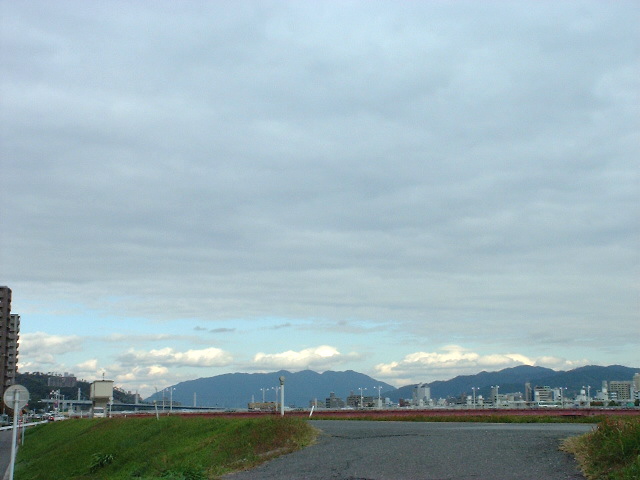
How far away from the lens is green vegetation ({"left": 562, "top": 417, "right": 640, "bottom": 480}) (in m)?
15.1

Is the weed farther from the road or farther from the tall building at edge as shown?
the tall building at edge

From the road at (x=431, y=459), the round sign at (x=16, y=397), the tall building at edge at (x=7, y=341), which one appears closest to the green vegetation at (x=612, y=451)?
the road at (x=431, y=459)

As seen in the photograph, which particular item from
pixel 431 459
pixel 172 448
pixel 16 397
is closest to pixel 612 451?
pixel 431 459

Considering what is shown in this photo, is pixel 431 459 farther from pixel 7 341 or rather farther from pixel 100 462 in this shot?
pixel 7 341

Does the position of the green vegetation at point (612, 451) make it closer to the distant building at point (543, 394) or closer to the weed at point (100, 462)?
the weed at point (100, 462)

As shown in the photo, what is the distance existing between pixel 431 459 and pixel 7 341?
179 m

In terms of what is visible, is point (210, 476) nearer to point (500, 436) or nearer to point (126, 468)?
point (500, 436)

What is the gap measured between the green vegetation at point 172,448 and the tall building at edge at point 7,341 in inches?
5026

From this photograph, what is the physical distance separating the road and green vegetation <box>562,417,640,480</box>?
0.38 metres

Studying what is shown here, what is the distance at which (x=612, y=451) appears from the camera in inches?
637

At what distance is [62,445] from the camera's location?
53.1 meters

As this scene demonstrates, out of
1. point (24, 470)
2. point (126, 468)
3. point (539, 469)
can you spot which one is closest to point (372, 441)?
point (539, 469)

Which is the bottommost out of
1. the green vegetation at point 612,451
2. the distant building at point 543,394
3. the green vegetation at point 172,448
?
the distant building at point 543,394

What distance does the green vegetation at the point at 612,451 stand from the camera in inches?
594
